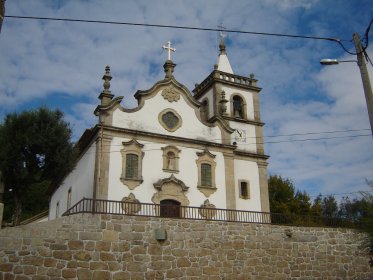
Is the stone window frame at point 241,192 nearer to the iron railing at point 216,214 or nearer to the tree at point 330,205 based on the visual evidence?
the iron railing at point 216,214

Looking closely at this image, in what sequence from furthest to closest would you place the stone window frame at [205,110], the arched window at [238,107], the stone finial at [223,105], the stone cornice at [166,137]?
1. the stone window frame at [205,110]
2. the arched window at [238,107]
3. the stone finial at [223,105]
4. the stone cornice at [166,137]

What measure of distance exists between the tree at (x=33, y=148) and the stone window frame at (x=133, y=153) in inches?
133

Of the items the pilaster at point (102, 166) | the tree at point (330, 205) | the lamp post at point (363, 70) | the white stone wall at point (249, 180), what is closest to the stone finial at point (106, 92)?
the pilaster at point (102, 166)

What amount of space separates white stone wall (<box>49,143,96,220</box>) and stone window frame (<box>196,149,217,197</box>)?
245 inches

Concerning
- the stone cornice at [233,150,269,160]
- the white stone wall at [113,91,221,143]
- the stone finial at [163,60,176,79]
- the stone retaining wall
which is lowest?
the stone retaining wall

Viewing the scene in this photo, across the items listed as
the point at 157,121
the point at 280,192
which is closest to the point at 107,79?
the point at 157,121

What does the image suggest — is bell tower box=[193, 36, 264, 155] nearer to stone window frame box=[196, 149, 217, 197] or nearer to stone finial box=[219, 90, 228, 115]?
stone finial box=[219, 90, 228, 115]

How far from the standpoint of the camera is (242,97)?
1172 inches

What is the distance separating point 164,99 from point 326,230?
39.6 ft

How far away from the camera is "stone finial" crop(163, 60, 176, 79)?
26.7m

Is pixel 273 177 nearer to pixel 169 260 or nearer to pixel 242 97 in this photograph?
pixel 242 97

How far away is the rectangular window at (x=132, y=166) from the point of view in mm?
22500

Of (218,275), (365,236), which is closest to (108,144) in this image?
(218,275)

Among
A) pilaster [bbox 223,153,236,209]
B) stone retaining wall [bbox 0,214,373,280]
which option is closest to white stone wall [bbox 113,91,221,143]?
pilaster [bbox 223,153,236,209]
